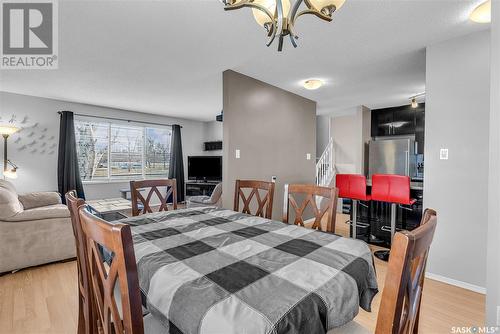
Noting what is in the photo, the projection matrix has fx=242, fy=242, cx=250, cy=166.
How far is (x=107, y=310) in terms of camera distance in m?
0.83

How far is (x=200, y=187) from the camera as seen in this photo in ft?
20.4

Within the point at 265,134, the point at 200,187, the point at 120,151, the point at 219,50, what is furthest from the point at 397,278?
the point at 120,151

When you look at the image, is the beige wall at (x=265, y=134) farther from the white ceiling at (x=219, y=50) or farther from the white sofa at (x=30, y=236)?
the white sofa at (x=30, y=236)

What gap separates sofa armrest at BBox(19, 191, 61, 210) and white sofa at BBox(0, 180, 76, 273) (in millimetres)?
855

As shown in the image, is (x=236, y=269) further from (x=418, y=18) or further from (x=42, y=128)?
(x=42, y=128)

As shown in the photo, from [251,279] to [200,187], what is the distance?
5.50 m

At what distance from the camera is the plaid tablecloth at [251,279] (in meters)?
0.70

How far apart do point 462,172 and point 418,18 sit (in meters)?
1.46

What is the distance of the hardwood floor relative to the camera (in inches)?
69.9

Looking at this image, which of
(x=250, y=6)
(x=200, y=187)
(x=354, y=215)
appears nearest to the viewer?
(x=250, y=6)

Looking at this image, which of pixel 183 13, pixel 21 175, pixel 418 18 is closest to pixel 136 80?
pixel 183 13

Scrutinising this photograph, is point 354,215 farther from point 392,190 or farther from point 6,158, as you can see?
point 6,158

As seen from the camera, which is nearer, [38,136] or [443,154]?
[443,154]
